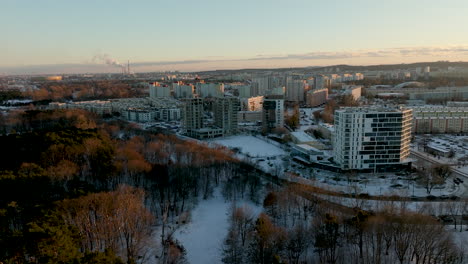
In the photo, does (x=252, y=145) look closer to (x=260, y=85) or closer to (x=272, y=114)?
(x=272, y=114)

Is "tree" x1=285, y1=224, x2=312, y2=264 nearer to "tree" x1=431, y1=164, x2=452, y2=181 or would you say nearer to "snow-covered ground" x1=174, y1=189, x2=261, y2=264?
"snow-covered ground" x1=174, y1=189, x2=261, y2=264

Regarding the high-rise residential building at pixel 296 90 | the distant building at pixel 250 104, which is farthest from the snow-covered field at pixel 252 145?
the high-rise residential building at pixel 296 90

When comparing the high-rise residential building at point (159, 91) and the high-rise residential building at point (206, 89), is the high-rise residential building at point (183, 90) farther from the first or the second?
the high-rise residential building at point (206, 89)

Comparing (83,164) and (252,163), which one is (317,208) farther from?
(83,164)

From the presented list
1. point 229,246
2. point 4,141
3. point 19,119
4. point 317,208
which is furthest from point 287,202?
point 19,119

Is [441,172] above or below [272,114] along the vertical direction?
below

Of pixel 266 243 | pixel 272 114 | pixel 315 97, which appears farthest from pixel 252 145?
pixel 315 97
